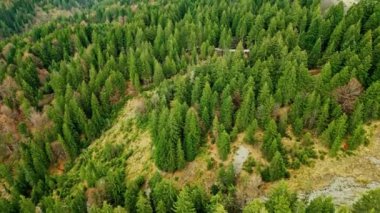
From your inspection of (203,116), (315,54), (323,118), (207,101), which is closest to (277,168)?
(323,118)

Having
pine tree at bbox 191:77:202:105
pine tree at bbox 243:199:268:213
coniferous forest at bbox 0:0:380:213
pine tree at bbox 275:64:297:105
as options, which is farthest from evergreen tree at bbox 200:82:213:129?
pine tree at bbox 243:199:268:213

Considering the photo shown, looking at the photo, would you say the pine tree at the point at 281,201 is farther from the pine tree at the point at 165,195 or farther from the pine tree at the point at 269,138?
the pine tree at the point at 165,195

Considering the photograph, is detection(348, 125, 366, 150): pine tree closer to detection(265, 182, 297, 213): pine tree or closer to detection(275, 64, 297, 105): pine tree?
detection(275, 64, 297, 105): pine tree

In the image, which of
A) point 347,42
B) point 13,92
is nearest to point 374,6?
point 347,42

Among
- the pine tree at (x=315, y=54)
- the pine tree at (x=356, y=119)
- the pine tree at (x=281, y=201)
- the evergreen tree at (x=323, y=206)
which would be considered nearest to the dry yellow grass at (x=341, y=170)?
the pine tree at (x=356, y=119)

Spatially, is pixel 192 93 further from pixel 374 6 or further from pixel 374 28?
pixel 374 6

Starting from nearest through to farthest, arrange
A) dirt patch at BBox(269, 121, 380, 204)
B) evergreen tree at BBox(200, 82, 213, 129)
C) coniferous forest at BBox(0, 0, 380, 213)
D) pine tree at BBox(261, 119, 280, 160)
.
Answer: dirt patch at BBox(269, 121, 380, 204) < coniferous forest at BBox(0, 0, 380, 213) < pine tree at BBox(261, 119, 280, 160) < evergreen tree at BBox(200, 82, 213, 129)

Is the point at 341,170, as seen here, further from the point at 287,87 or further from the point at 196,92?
the point at 196,92
